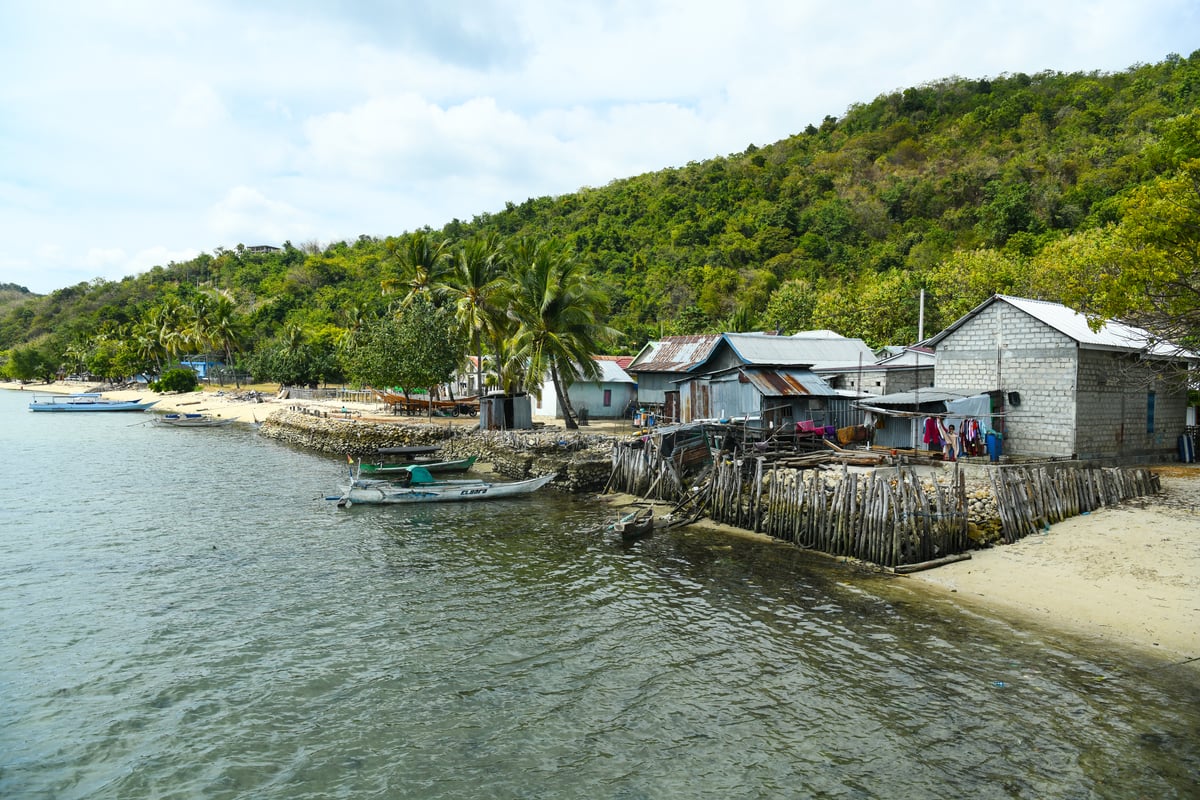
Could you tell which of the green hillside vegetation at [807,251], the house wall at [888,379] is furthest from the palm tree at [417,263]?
the house wall at [888,379]

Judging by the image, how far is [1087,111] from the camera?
3000 inches

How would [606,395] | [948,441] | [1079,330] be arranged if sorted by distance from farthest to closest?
[606,395] < [1079,330] < [948,441]

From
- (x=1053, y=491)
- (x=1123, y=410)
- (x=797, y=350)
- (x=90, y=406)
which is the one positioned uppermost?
(x=797, y=350)

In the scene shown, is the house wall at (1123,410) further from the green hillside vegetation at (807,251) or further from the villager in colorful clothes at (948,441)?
the villager in colorful clothes at (948,441)

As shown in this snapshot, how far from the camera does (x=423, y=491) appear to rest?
25578mm

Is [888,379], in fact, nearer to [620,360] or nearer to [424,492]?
[424,492]

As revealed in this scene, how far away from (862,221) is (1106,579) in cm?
6871

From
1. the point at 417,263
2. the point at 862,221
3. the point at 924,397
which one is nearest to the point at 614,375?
the point at 417,263

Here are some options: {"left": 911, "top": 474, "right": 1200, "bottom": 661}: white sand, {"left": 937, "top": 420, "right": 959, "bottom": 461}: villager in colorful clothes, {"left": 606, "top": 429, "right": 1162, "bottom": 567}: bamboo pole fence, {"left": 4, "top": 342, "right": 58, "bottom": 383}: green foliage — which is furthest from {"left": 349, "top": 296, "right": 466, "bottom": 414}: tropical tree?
{"left": 4, "top": 342, "right": 58, "bottom": 383}: green foliage

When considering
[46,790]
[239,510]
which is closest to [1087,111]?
[239,510]

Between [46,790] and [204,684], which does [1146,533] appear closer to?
[204,684]

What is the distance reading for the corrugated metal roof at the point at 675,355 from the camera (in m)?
36.7

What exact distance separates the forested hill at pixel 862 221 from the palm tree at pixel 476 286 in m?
6.97

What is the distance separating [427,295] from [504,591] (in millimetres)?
33844
